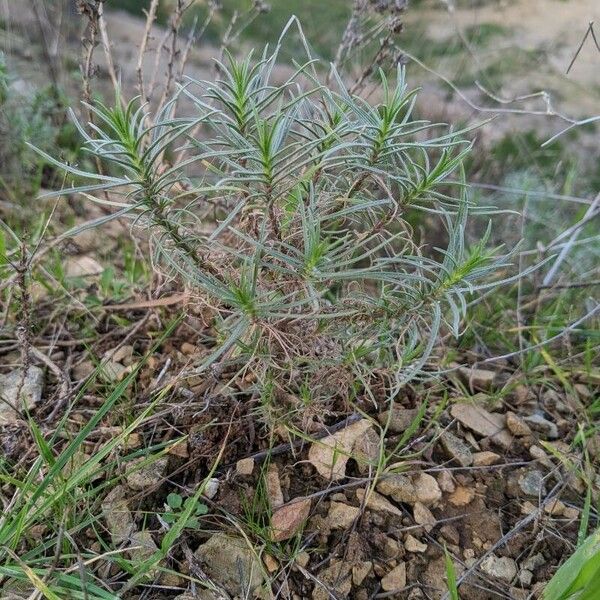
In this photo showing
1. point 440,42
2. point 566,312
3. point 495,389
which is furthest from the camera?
point 440,42

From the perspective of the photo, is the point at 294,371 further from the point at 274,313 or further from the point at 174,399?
the point at 174,399

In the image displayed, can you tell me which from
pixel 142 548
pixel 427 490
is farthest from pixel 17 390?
pixel 427 490

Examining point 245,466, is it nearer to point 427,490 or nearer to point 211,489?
point 211,489

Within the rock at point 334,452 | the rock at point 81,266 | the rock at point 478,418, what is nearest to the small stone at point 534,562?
the rock at point 478,418

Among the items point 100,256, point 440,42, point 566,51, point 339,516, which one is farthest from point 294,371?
point 566,51

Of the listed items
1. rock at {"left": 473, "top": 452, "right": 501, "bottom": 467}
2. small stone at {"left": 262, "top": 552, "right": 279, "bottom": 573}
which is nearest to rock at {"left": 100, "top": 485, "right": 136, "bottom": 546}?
small stone at {"left": 262, "top": 552, "right": 279, "bottom": 573}

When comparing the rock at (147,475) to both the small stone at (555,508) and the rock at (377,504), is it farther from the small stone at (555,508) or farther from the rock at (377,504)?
the small stone at (555,508)

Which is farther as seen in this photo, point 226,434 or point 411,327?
point 226,434
